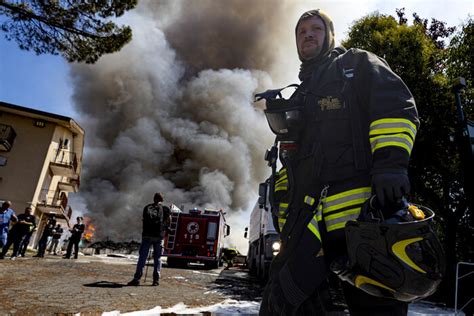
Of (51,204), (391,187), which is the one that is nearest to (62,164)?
(51,204)

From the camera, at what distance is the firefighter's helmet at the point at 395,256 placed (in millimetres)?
1254

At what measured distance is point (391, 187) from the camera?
1381 mm

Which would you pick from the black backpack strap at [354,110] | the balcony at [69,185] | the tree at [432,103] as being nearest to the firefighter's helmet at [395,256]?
the black backpack strap at [354,110]

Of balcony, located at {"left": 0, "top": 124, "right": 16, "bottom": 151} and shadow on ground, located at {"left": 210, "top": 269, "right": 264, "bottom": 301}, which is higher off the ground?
balcony, located at {"left": 0, "top": 124, "right": 16, "bottom": 151}

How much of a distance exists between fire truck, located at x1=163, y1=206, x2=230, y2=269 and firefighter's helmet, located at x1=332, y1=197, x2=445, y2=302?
14.0 metres

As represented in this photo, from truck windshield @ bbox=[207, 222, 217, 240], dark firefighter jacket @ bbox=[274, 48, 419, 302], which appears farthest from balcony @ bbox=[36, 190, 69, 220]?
dark firefighter jacket @ bbox=[274, 48, 419, 302]

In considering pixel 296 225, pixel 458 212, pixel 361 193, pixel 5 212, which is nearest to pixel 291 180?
pixel 296 225

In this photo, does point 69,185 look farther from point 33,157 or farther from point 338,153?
point 338,153

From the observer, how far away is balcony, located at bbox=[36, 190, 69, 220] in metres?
23.0

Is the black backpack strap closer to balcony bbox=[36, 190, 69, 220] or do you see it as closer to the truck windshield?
the truck windshield

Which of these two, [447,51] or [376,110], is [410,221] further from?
[447,51]

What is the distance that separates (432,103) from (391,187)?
33.8 ft

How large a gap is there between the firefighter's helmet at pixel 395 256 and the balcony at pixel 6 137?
25.8 metres

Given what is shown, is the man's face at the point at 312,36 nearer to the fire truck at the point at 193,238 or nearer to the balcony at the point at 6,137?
the fire truck at the point at 193,238
